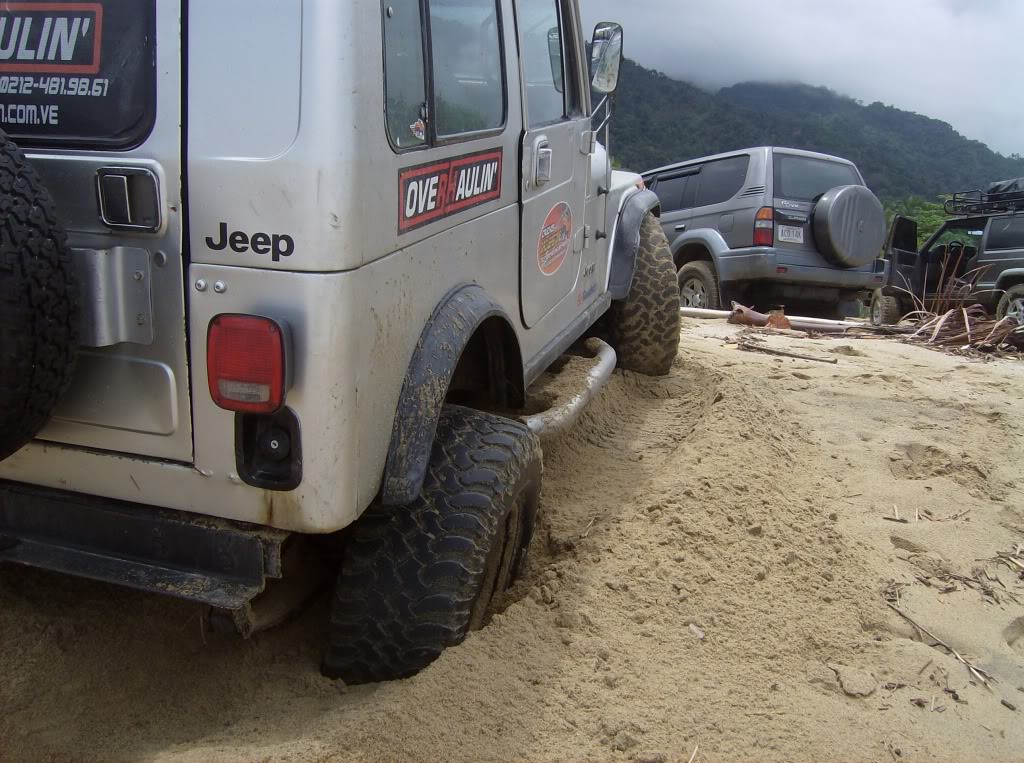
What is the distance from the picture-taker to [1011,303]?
905 cm

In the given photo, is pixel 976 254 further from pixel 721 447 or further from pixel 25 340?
pixel 25 340

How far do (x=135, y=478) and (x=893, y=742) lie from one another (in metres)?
1.88

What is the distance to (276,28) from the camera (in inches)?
64.0

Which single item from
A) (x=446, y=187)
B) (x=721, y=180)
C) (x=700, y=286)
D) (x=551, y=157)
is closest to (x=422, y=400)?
(x=446, y=187)

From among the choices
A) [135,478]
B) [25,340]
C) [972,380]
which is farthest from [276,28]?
[972,380]

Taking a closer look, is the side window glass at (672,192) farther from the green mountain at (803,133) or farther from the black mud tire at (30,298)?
the black mud tire at (30,298)

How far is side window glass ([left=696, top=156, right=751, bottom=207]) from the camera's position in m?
8.69

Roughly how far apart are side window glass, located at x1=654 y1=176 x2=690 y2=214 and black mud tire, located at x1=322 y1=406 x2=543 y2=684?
7.81 m

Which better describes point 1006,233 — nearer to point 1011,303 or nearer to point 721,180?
point 1011,303

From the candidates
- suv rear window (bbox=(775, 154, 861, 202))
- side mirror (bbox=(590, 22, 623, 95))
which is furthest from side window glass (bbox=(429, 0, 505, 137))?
suv rear window (bbox=(775, 154, 861, 202))

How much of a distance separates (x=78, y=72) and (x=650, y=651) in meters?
1.95

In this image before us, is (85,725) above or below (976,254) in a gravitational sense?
below

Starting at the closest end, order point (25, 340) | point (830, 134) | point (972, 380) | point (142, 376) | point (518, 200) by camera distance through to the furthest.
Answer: point (25, 340)
point (142, 376)
point (518, 200)
point (972, 380)
point (830, 134)

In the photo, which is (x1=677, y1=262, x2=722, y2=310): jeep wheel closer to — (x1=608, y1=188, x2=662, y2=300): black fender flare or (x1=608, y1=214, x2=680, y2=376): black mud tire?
(x1=608, y1=214, x2=680, y2=376): black mud tire
